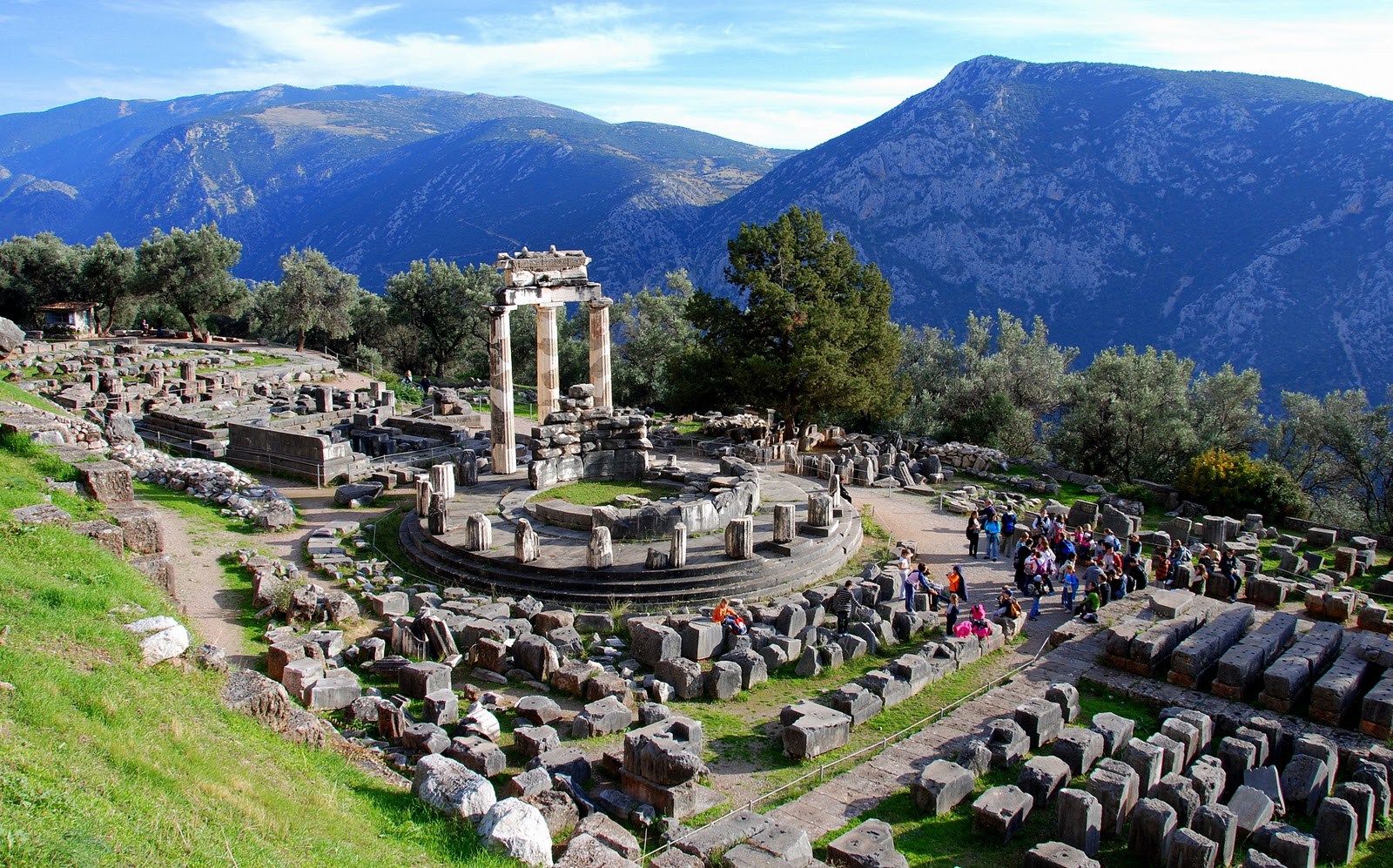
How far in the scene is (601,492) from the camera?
86.4ft

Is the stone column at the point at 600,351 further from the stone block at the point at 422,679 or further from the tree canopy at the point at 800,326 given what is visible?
the stone block at the point at 422,679

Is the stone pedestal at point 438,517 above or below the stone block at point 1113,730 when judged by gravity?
above

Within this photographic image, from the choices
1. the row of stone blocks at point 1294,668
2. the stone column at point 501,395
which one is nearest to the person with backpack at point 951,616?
the row of stone blocks at point 1294,668

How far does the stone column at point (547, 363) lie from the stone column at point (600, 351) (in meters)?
1.43

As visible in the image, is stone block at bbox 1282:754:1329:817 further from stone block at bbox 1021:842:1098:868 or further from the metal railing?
the metal railing

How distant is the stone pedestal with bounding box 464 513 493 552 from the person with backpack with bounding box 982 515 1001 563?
12916 millimetres

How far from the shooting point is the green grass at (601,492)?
2527cm

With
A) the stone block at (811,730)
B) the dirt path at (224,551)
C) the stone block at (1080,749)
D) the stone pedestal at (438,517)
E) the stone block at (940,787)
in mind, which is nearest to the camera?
the stone block at (940,787)

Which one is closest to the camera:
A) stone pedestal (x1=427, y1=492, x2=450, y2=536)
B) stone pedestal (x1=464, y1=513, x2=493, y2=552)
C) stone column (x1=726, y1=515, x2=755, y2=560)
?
stone column (x1=726, y1=515, x2=755, y2=560)

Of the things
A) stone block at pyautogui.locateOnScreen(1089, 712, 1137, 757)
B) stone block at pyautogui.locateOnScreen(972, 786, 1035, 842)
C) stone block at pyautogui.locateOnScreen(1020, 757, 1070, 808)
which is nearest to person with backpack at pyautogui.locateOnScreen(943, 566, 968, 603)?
stone block at pyautogui.locateOnScreen(1089, 712, 1137, 757)

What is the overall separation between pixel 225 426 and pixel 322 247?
580 ft

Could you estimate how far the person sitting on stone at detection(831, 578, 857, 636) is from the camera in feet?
61.9

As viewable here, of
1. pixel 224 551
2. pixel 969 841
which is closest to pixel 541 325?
pixel 224 551

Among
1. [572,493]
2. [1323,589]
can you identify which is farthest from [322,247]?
[1323,589]
